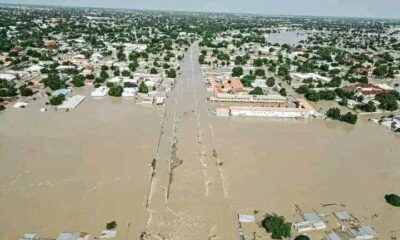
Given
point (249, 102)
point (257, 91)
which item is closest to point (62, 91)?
point (249, 102)

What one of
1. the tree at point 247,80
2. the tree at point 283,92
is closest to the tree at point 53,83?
the tree at point 247,80

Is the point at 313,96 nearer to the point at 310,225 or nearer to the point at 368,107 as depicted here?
the point at 368,107

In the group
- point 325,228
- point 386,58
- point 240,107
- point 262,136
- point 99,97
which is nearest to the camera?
point 325,228

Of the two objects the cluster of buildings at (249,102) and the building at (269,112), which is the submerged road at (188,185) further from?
the cluster of buildings at (249,102)

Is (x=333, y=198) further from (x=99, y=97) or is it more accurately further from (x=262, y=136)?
(x=99, y=97)

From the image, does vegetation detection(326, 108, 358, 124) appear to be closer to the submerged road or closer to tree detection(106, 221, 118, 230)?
the submerged road

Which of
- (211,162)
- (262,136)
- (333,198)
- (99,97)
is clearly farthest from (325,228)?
(99,97)

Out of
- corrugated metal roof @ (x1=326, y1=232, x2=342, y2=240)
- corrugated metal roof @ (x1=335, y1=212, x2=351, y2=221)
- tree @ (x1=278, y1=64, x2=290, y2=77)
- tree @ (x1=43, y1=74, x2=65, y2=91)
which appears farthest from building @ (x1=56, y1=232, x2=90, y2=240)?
tree @ (x1=278, y1=64, x2=290, y2=77)
